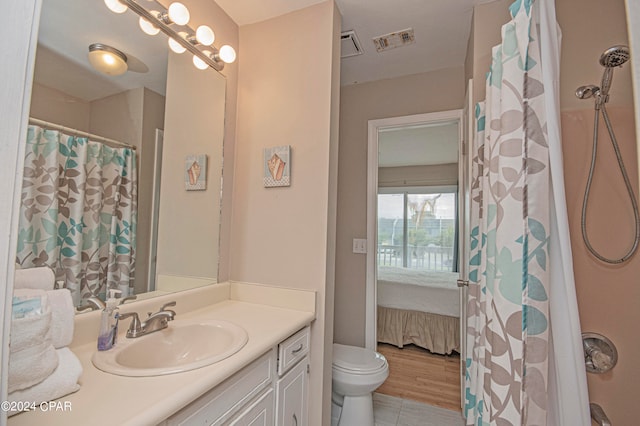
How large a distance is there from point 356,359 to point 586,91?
6.16ft

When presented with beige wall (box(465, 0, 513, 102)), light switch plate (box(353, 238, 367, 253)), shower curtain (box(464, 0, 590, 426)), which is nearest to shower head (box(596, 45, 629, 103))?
shower curtain (box(464, 0, 590, 426))

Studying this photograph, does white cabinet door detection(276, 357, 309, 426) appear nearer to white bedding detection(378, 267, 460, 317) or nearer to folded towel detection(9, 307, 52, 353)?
folded towel detection(9, 307, 52, 353)

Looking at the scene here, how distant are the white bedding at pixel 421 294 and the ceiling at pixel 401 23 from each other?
2.22 metres

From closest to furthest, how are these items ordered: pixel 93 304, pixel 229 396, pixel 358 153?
pixel 229 396 → pixel 93 304 → pixel 358 153

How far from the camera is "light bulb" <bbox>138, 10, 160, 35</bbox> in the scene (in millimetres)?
1213

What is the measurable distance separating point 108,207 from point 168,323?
1.79 ft

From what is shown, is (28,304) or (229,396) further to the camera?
(229,396)

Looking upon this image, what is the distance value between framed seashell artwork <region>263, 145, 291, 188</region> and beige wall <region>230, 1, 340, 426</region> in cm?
3

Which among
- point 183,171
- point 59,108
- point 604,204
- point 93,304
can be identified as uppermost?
point 59,108

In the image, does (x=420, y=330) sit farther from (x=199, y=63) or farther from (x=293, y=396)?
(x=199, y=63)

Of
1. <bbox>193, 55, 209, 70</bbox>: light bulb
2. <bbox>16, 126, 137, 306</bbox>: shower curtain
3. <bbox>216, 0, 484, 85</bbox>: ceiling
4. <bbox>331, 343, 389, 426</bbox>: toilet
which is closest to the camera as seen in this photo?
<bbox>16, 126, 137, 306</bbox>: shower curtain

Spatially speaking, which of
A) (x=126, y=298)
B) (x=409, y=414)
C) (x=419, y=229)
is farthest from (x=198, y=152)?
(x=419, y=229)

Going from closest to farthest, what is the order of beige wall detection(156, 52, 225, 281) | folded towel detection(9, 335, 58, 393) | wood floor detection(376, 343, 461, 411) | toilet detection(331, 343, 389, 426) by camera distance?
folded towel detection(9, 335, 58, 393), beige wall detection(156, 52, 225, 281), toilet detection(331, 343, 389, 426), wood floor detection(376, 343, 461, 411)

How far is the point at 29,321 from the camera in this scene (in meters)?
0.63
